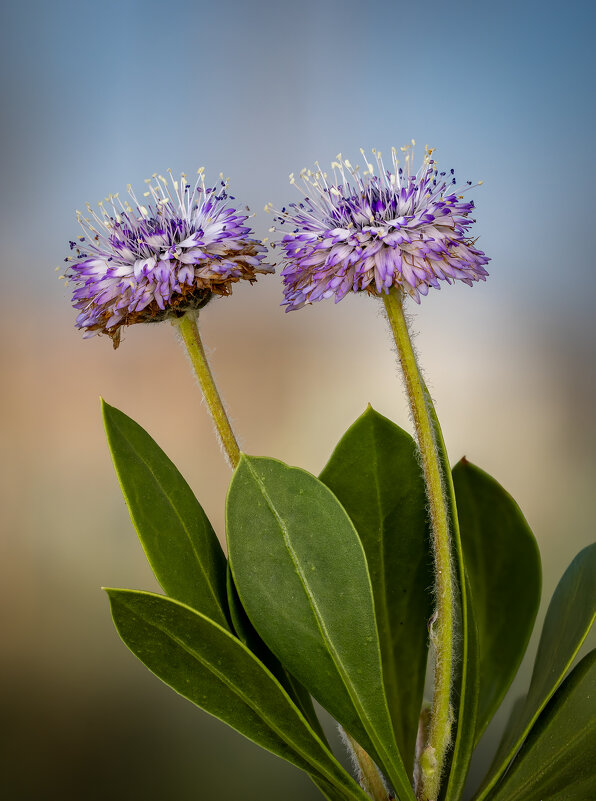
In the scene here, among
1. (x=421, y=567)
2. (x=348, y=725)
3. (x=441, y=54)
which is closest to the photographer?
(x=348, y=725)

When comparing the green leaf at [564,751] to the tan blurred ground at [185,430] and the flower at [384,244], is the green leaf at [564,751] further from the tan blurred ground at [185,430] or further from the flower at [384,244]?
the tan blurred ground at [185,430]

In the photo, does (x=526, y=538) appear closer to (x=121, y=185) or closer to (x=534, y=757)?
(x=534, y=757)

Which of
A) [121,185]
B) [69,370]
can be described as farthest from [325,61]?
[69,370]

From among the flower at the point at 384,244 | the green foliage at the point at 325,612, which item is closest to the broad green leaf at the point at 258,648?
the green foliage at the point at 325,612

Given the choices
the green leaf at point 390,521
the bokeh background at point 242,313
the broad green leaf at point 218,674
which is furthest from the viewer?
the bokeh background at point 242,313

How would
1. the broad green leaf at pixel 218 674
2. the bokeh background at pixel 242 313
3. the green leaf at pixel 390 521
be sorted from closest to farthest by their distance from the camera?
the broad green leaf at pixel 218 674
the green leaf at pixel 390 521
the bokeh background at pixel 242 313

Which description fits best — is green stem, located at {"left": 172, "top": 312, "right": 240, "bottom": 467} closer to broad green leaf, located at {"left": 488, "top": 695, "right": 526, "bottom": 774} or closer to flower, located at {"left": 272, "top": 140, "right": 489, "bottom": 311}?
flower, located at {"left": 272, "top": 140, "right": 489, "bottom": 311}
